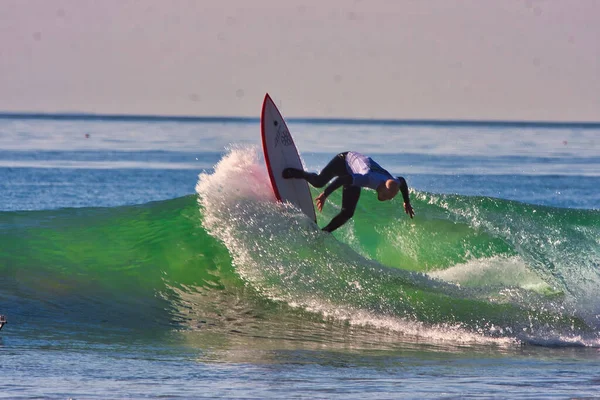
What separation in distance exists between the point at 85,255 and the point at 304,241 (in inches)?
121

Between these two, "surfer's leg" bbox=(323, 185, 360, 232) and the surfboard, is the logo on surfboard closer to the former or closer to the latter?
the surfboard

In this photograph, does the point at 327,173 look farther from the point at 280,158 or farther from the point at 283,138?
the point at 283,138

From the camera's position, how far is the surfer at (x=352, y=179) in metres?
9.15

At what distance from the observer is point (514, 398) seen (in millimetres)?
6328

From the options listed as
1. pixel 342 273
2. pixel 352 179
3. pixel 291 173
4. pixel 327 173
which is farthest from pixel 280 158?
pixel 342 273

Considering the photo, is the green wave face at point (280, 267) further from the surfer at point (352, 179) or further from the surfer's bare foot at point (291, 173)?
the surfer at point (352, 179)

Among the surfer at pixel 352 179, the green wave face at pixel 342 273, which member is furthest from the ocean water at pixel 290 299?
the surfer at pixel 352 179

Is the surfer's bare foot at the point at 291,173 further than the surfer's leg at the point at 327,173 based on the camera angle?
Yes

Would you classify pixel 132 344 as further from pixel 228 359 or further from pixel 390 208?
pixel 390 208

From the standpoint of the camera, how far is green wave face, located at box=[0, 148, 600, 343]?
911cm

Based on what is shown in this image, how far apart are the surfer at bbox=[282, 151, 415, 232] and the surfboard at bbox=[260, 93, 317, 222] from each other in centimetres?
14

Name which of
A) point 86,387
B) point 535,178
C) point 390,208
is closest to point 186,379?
point 86,387

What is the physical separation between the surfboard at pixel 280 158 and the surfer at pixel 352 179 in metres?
0.14

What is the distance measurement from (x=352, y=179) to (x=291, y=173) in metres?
0.92
